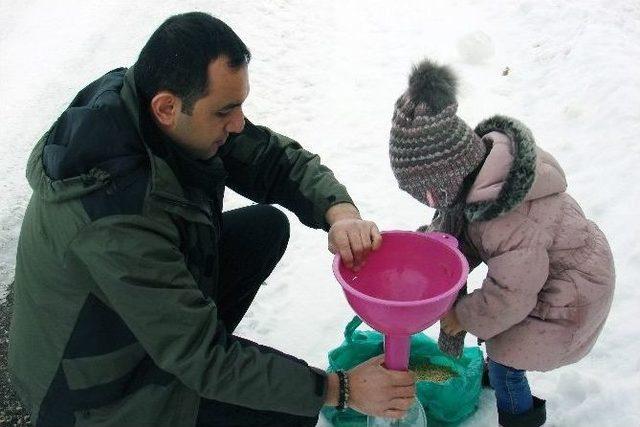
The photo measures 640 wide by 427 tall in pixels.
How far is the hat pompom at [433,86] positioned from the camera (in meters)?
1.79

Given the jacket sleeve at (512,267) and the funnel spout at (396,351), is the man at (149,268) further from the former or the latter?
the jacket sleeve at (512,267)

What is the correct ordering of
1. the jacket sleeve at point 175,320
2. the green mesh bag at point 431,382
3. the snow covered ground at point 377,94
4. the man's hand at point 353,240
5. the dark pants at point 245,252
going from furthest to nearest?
1. the snow covered ground at point 377,94
2. the dark pants at point 245,252
3. the green mesh bag at point 431,382
4. the man's hand at point 353,240
5. the jacket sleeve at point 175,320

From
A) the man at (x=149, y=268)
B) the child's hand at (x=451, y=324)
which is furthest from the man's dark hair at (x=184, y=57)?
the child's hand at (x=451, y=324)

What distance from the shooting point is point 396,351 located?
1887 mm

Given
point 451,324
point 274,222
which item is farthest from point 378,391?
point 274,222

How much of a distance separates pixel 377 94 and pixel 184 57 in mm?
3140

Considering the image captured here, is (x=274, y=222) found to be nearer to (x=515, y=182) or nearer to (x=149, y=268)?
(x=149, y=268)

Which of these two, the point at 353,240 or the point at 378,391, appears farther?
the point at 353,240

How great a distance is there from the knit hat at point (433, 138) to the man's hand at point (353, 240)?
0.23m

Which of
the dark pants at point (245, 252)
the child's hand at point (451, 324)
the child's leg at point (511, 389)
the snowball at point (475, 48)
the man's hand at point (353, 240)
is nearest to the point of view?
the man's hand at point (353, 240)

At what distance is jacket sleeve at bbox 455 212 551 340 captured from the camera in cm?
180

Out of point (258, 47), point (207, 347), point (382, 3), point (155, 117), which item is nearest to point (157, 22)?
point (258, 47)

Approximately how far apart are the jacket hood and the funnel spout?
42 centimetres

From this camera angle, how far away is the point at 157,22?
581 centimetres
